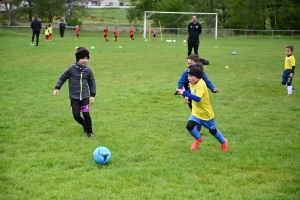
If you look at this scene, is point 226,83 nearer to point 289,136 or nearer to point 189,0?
point 289,136

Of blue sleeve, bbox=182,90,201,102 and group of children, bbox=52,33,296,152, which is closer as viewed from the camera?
blue sleeve, bbox=182,90,201,102

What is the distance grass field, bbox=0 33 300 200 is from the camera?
5.28m

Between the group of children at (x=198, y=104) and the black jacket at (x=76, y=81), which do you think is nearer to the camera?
the group of children at (x=198, y=104)

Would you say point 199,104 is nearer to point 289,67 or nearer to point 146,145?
point 146,145

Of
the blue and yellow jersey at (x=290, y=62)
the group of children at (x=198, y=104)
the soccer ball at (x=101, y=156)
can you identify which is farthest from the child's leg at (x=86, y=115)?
the blue and yellow jersey at (x=290, y=62)

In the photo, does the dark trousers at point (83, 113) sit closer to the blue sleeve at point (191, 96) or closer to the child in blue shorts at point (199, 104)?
the child in blue shorts at point (199, 104)

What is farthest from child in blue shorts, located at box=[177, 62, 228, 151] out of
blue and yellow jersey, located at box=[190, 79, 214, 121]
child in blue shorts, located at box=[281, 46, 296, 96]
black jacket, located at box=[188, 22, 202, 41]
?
black jacket, located at box=[188, 22, 202, 41]

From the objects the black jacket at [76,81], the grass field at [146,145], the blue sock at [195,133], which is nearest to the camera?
the grass field at [146,145]

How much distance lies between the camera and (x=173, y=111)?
995 centimetres

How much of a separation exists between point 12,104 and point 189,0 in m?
60.0

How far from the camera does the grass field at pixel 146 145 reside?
5281 millimetres

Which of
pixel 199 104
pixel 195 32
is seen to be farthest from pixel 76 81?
pixel 195 32

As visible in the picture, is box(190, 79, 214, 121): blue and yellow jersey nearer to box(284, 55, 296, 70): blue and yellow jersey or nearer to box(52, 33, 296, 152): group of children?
box(52, 33, 296, 152): group of children

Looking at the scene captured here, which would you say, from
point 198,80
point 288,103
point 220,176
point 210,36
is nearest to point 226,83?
point 288,103
